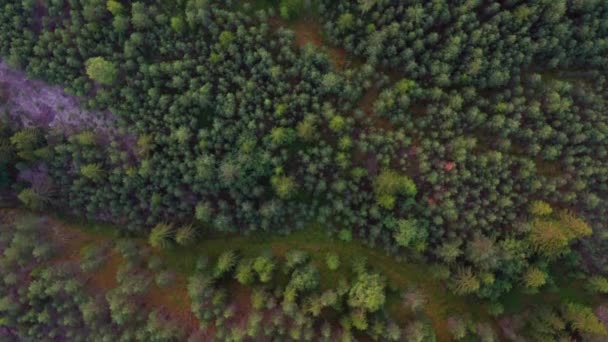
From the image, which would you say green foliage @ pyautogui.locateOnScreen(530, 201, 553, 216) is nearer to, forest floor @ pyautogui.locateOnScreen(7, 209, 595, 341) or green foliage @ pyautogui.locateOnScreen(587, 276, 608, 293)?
forest floor @ pyautogui.locateOnScreen(7, 209, 595, 341)

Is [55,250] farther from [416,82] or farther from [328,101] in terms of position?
[416,82]

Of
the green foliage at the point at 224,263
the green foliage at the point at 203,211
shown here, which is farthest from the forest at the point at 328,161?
the green foliage at the point at 224,263

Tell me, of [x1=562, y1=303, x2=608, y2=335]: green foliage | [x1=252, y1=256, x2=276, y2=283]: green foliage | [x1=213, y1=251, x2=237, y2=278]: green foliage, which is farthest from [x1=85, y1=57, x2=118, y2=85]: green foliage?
[x1=562, y1=303, x2=608, y2=335]: green foliage

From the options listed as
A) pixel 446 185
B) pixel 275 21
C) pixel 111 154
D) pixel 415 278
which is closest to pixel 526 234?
pixel 446 185

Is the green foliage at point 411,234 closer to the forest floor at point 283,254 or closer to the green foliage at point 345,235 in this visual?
the forest floor at point 283,254

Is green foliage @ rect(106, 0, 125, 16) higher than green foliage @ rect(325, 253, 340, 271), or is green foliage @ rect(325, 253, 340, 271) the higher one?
green foliage @ rect(106, 0, 125, 16)

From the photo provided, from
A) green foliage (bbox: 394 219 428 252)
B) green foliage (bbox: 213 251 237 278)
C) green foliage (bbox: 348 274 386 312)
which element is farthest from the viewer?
green foliage (bbox: 213 251 237 278)
